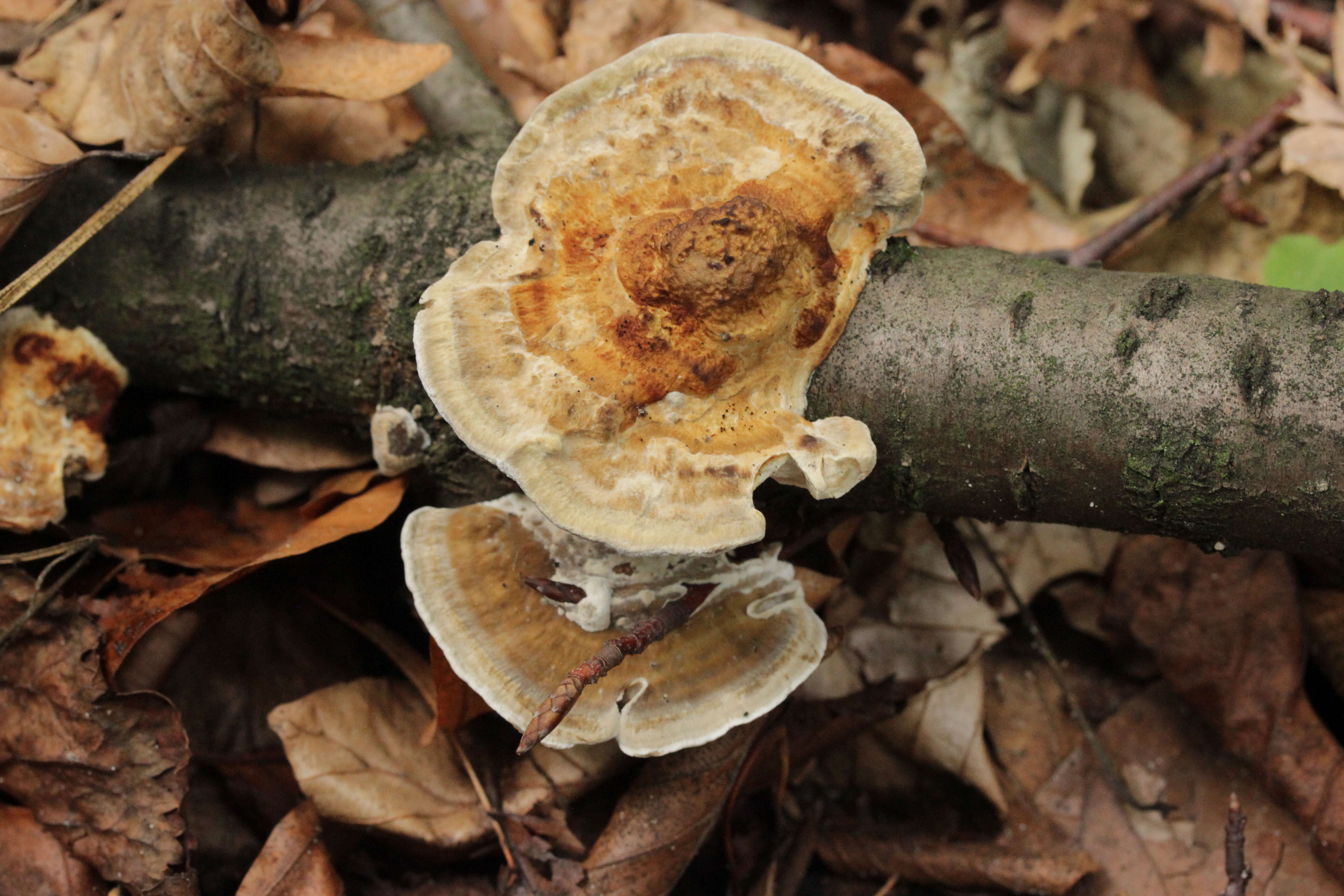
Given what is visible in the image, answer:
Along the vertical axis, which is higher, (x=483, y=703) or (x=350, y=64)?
(x=350, y=64)

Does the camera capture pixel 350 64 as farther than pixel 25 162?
Yes

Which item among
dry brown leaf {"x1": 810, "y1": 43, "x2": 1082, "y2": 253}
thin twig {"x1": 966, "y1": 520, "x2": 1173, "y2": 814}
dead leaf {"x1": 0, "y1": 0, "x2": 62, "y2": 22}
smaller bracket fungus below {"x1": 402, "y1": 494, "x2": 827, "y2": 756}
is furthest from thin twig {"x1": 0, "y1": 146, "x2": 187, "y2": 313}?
thin twig {"x1": 966, "y1": 520, "x2": 1173, "y2": 814}

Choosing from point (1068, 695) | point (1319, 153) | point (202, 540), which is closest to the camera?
point (202, 540)

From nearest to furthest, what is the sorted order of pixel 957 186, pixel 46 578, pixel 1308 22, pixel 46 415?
1. pixel 46 415
2. pixel 46 578
3. pixel 957 186
4. pixel 1308 22

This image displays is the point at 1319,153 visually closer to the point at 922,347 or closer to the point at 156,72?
the point at 922,347

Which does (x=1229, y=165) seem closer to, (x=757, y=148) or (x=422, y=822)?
(x=757, y=148)

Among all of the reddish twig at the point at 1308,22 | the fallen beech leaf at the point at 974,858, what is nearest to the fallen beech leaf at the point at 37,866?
the fallen beech leaf at the point at 974,858

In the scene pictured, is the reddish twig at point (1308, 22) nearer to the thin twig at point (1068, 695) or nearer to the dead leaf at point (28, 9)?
the thin twig at point (1068, 695)

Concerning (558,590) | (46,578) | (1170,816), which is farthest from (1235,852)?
(46,578)
